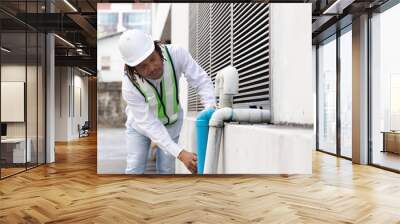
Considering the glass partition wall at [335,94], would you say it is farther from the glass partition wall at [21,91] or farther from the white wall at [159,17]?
the glass partition wall at [21,91]

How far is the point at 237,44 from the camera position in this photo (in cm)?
576

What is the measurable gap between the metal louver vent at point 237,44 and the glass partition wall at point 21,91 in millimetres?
2610

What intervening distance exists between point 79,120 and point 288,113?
1293cm

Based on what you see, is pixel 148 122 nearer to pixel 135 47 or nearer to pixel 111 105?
pixel 111 105

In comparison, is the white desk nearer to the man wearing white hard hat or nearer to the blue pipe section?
the man wearing white hard hat

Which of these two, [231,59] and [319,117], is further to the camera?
[319,117]

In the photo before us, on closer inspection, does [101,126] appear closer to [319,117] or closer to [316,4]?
[316,4]

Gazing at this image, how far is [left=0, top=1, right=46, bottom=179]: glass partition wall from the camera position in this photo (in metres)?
5.90

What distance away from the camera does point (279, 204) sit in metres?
4.23

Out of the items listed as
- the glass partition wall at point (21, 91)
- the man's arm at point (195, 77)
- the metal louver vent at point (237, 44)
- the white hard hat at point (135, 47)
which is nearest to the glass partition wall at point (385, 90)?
the metal louver vent at point (237, 44)

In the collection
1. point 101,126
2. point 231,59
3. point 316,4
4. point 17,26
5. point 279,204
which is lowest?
point 279,204

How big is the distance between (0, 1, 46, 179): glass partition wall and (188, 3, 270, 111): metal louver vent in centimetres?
261

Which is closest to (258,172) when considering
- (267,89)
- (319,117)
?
(267,89)

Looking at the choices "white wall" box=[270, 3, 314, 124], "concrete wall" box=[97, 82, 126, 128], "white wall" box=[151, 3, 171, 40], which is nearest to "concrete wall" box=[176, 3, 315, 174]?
"white wall" box=[270, 3, 314, 124]
